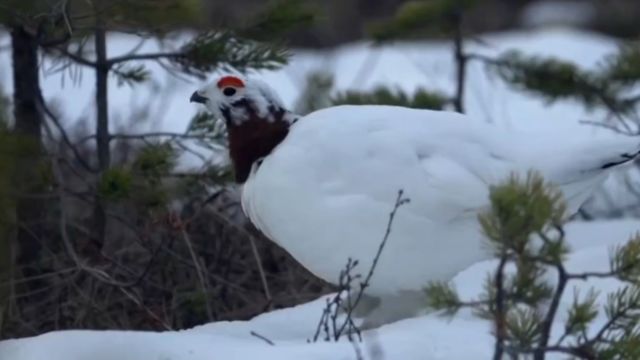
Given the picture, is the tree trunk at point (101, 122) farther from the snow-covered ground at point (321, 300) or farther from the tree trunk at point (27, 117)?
the tree trunk at point (27, 117)

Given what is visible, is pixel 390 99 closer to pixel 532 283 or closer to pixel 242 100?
pixel 242 100

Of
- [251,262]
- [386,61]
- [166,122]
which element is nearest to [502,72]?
[251,262]

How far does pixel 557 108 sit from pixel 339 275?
5635mm

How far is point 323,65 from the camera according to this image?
387 inches

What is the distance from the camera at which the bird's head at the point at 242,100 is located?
13.1 feet

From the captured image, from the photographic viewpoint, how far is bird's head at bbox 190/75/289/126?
4.00 m

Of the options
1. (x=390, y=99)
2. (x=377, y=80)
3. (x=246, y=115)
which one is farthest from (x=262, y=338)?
(x=377, y=80)

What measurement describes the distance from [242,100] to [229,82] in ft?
0.17

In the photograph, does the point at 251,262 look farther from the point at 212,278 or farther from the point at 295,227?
the point at 295,227

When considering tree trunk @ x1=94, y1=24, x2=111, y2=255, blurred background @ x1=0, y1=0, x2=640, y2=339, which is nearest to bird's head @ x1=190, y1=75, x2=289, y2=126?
blurred background @ x1=0, y1=0, x2=640, y2=339

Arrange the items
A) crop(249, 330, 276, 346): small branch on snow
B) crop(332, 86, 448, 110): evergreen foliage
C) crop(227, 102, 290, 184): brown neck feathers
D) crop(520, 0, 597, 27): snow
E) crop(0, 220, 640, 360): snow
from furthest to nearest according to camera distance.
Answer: crop(520, 0, 597, 27): snow < crop(332, 86, 448, 110): evergreen foliage < crop(227, 102, 290, 184): brown neck feathers < crop(249, 330, 276, 346): small branch on snow < crop(0, 220, 640, 360): snow

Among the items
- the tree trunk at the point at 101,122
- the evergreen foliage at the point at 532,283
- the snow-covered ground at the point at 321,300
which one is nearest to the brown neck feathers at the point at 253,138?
the snow-covered ground at the point at 321,300

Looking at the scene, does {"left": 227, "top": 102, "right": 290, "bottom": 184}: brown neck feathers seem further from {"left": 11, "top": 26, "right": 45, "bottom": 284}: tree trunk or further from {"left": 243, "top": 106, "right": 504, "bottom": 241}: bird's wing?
{"left": 11, "top": 26, "right": 45, "bottom": 284}: tree trunk

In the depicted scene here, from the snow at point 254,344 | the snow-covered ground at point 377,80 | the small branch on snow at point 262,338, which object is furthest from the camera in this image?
the snow-covered ground at point 377,80
